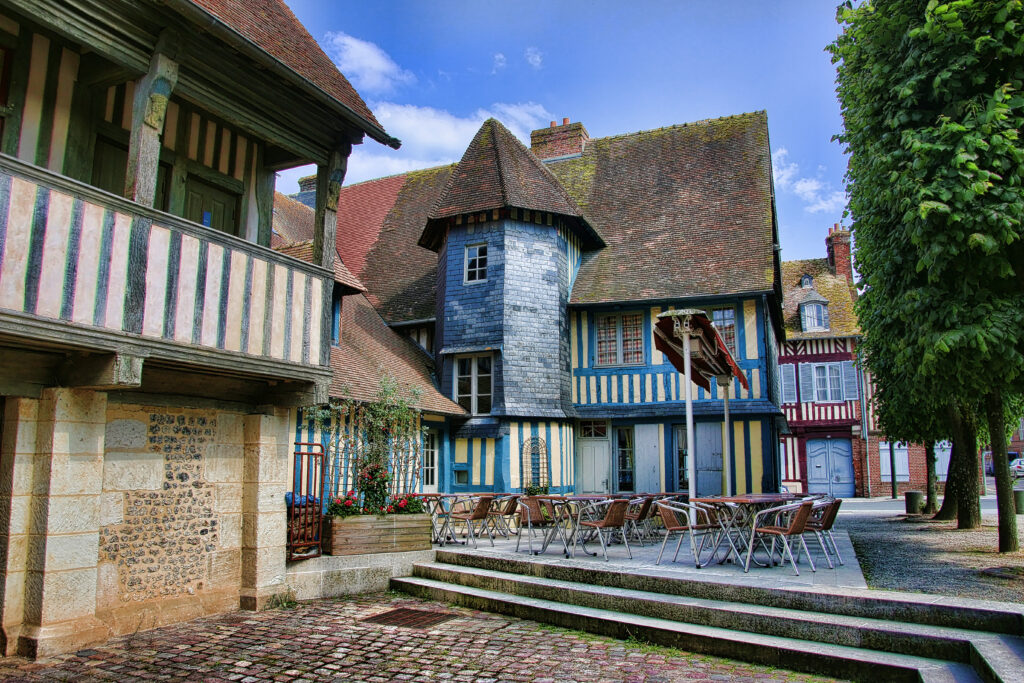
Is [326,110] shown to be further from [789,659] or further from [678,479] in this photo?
[678,479]

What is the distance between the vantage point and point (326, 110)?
24.3ft

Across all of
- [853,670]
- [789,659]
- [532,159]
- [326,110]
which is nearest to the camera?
[853,670]

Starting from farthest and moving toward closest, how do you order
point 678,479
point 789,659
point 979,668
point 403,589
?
point 678,479 → point 403,589 → point 789,659 → point 979,668

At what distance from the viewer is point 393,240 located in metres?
17.5

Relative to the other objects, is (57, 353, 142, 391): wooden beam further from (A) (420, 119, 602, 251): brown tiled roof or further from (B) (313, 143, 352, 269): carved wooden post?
(A) (420, 119, 602, 251): brown tiled roof

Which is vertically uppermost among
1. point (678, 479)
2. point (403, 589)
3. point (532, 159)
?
point (532, 159)

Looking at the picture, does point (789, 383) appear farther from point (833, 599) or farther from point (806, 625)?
point (806, 625)

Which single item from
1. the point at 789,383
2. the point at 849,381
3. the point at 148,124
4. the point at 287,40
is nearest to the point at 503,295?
the point at 287,40

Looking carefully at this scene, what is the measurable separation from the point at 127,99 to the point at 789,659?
716 cm

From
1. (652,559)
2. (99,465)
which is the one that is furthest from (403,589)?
(99,465)

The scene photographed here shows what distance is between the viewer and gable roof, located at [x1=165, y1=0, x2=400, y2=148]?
6.12m

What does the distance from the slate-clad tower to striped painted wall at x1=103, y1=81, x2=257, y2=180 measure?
243 inches

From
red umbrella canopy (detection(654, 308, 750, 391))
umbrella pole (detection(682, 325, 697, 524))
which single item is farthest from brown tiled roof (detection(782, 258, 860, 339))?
umbrella pole (detection(682, 325, 697, 524))

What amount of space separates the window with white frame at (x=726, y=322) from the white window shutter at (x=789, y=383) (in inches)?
486
